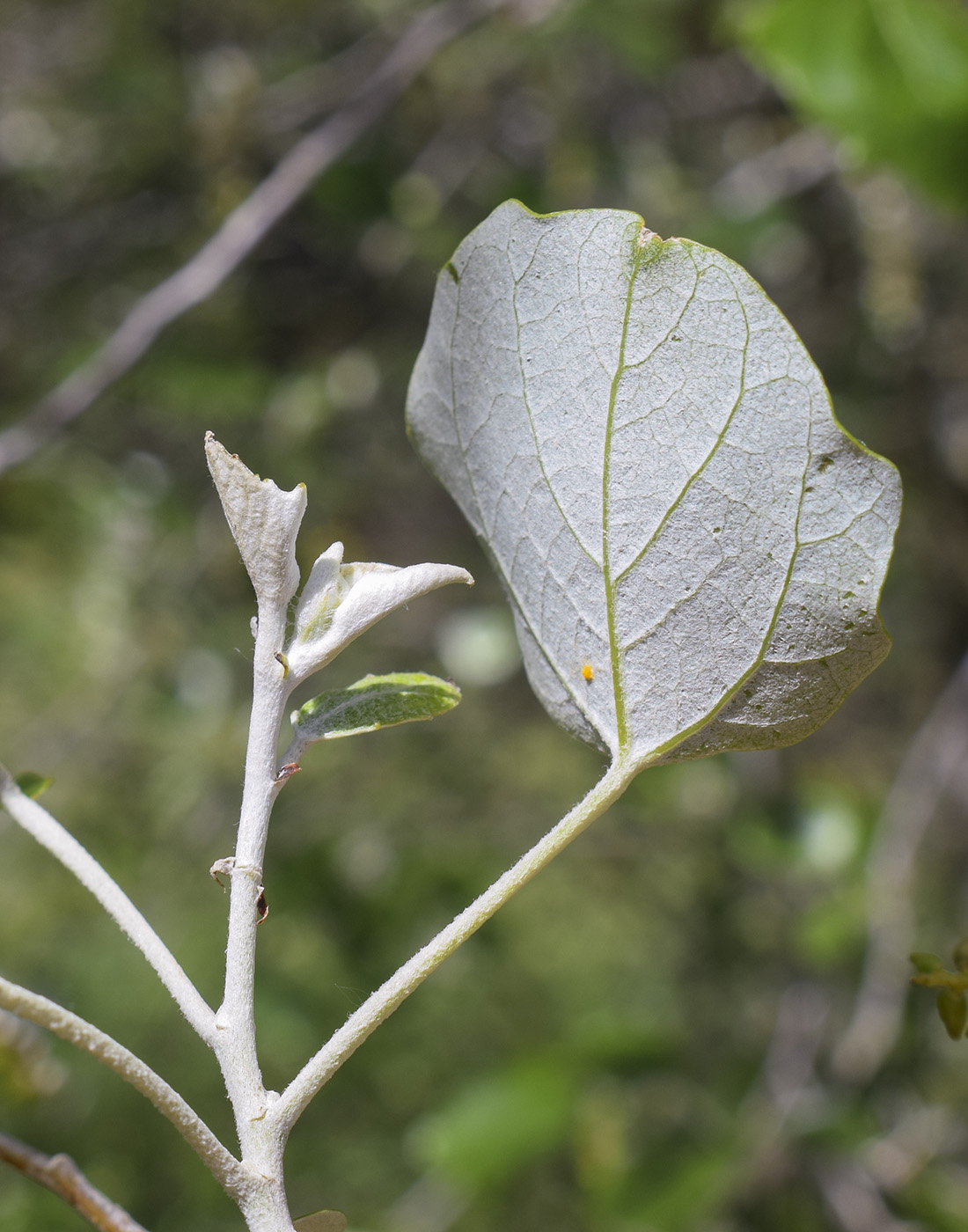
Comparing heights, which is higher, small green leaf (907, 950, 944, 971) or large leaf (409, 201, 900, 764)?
large leaf (409, 201, 900, 764)

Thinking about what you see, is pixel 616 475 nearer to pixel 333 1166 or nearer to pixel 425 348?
pixel 425 348

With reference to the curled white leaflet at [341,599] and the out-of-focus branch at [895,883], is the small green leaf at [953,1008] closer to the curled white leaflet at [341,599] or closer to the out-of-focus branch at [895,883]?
the curled white leaflet at [341,599]

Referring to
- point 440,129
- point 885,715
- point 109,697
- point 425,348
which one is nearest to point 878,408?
point 440,129

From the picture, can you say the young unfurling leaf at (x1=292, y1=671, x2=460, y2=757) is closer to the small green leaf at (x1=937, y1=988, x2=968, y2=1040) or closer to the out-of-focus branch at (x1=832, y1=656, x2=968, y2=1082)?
the small green leaf at (x1=937, y1=988, x2=968, y2=1040)

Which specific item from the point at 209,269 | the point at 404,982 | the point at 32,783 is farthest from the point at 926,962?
the point at 209,269

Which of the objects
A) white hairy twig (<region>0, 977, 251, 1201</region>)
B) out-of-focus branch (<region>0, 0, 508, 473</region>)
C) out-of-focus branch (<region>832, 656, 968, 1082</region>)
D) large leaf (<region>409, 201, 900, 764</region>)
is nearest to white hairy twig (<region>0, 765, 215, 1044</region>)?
white hairy twig (<region>0, 977, 251, 1201</region>)

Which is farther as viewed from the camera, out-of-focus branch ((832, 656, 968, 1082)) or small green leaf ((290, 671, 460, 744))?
out-of-focus branch ((832, 656, 968, 1082))
